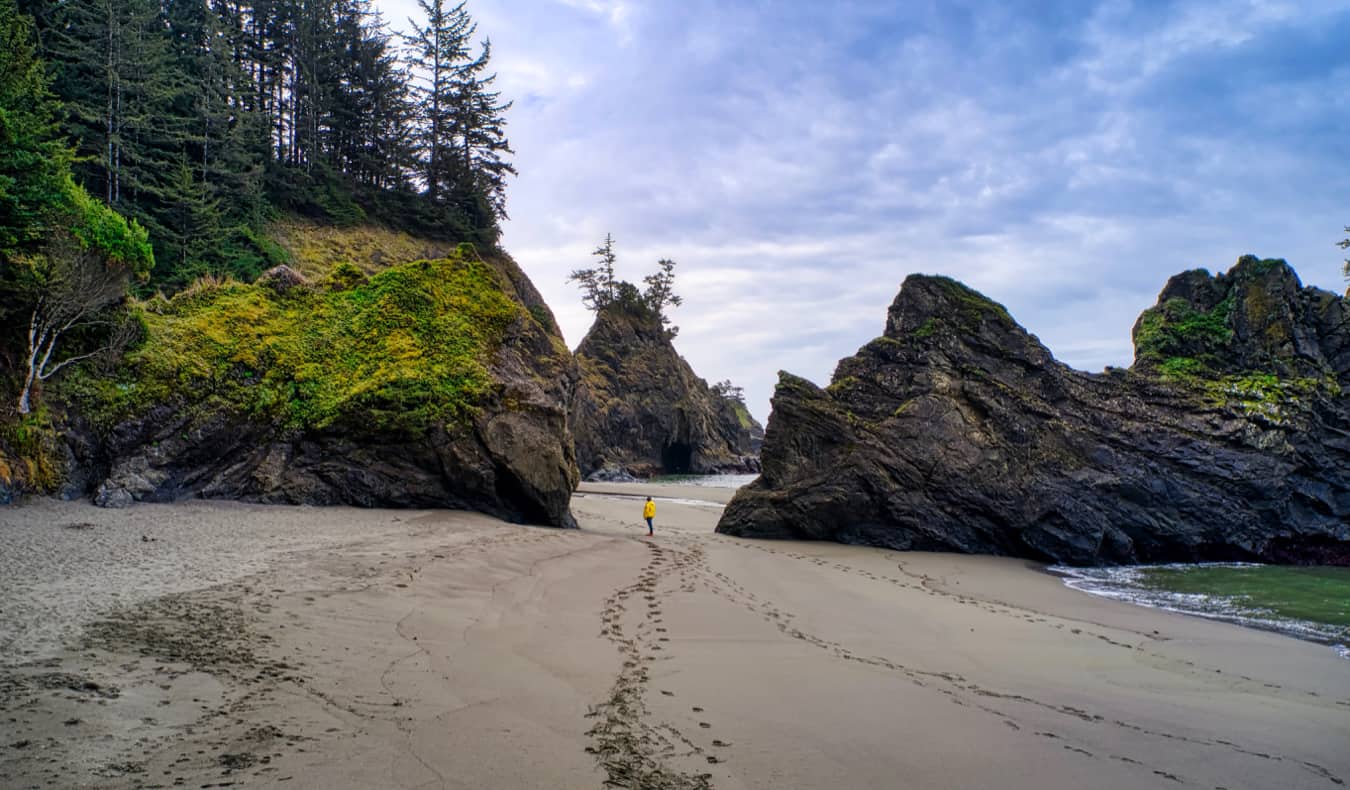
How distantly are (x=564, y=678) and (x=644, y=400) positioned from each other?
192 feet

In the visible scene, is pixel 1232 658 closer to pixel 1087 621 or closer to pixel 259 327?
pixel 1087 621

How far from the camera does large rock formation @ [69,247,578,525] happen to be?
12820 millimetres

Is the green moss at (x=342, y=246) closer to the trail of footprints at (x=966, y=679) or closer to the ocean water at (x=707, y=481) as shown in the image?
the ocean water at (x=707, y=481)

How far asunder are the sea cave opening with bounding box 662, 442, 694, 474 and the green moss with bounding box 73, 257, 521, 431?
49458mm

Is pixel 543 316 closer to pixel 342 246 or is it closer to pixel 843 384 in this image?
pixel 342 246

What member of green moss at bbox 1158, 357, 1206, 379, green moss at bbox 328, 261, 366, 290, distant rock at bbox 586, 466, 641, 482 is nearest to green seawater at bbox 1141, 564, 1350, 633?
green moss at bbox 1158, 357, 1206, 379

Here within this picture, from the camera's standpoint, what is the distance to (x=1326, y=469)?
17188 mm

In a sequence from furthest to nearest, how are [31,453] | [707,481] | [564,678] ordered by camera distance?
1. [707,481]
2. [31,453]
3. [564,678]

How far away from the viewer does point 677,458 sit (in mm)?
67500

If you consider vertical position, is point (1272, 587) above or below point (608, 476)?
above

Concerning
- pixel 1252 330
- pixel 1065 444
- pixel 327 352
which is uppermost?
pixel 1252 330

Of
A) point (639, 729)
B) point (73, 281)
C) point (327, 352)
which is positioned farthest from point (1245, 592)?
point (73, 281)

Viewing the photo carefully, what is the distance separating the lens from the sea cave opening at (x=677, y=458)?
216ft

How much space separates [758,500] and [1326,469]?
14794mm
